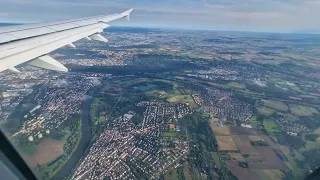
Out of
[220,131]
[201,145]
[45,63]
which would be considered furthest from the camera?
[220,131]

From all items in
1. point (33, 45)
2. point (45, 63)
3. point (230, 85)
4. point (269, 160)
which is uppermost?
point (33, 45)

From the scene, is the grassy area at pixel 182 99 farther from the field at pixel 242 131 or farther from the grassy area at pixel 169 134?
the grassy area at pixel 169 134

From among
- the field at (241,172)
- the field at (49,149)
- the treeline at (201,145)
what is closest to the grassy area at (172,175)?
the treeline at (201,145)

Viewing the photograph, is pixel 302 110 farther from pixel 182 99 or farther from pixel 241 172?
pixel 241 172

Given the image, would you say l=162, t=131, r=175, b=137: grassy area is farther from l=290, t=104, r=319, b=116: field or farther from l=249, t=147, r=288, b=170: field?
l=290, t=104, r=319, b=116: field

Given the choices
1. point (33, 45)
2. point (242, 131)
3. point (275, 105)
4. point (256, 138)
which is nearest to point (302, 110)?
point (275, 105)

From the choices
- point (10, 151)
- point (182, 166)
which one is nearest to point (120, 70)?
point (182, 166)
